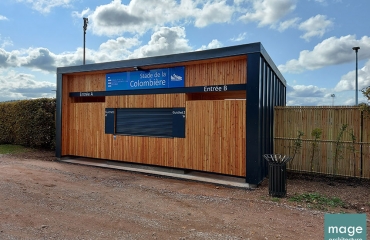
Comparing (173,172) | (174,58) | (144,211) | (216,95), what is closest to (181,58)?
(174,58)

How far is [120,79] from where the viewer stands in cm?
973

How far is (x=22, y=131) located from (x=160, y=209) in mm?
12648

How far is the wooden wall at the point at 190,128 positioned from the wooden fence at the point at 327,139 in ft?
6.39

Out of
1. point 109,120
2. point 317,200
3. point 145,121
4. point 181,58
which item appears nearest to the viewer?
point 317,200

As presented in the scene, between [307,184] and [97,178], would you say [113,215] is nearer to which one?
[97,178]

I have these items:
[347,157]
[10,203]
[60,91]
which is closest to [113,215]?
[10,203]

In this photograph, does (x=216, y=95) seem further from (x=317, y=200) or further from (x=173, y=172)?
(x=317, y=200)

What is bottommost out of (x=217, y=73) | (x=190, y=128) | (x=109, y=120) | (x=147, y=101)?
(x=190, y=128)

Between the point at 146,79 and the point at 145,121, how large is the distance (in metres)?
1.46

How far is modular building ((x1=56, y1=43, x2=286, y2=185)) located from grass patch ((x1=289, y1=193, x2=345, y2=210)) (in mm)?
1286

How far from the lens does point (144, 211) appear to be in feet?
16.6

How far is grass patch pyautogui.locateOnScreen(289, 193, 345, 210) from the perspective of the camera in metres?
5.59

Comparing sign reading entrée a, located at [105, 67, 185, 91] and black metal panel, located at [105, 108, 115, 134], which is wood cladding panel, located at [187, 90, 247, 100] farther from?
black metal panel, located at [105, 108, 115, 134]

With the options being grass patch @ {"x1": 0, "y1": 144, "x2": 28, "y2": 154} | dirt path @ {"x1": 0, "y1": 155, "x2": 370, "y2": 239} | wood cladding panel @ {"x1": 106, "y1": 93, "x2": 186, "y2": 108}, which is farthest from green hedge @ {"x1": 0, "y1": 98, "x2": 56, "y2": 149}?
dirt path @ {"x1": 0, "y1": 155, "x2": 370, "y2": 239}
